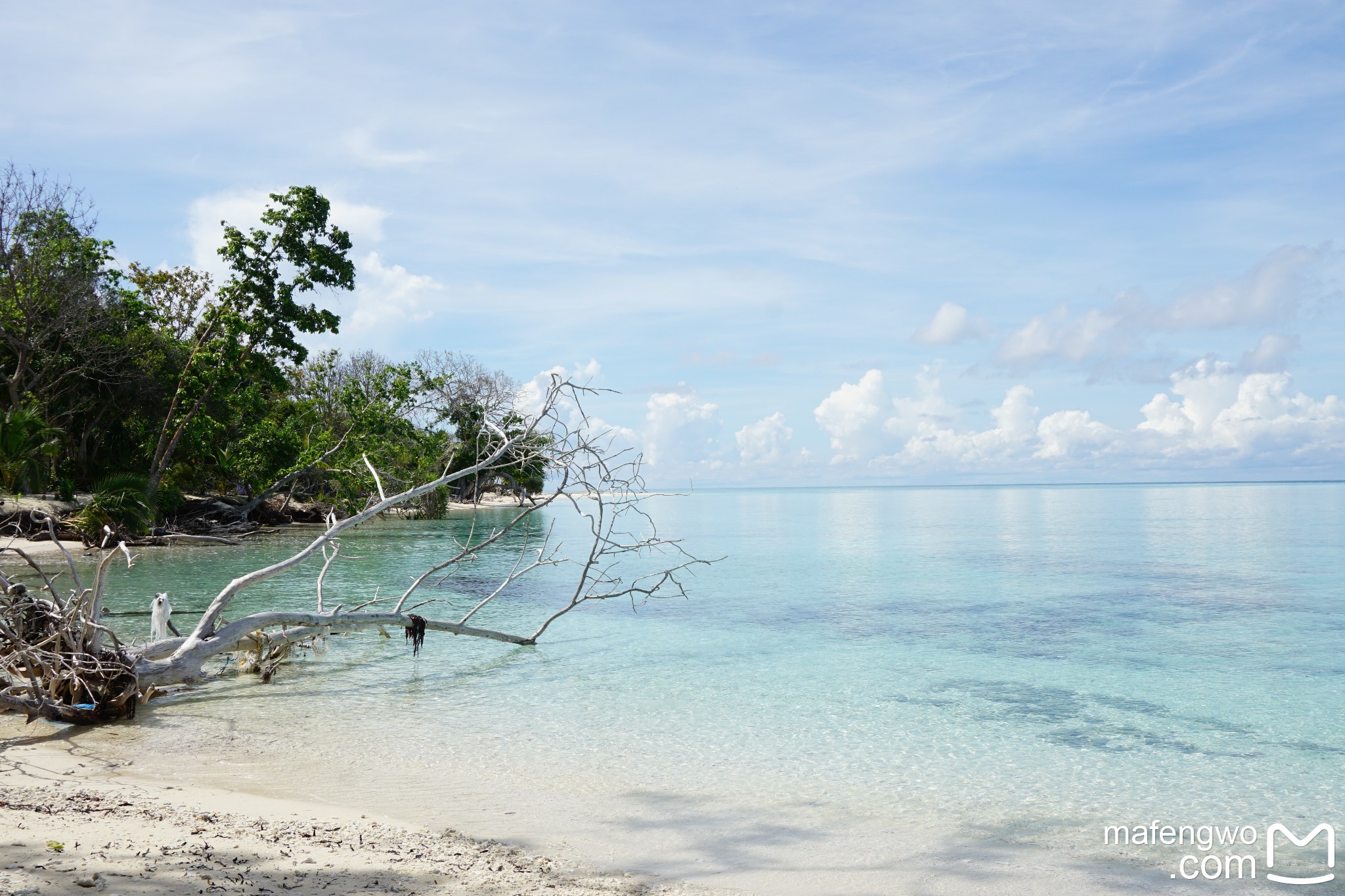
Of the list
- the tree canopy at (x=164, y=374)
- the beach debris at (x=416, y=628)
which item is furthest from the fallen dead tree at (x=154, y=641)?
the tree canopy at (x=164, y=374)

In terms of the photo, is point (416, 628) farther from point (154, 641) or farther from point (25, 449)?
point (25, 449)

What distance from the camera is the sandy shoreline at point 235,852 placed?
3979 millimetres

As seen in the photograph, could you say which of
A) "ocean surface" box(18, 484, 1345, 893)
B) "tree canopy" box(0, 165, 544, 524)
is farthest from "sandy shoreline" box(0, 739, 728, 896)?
"tree canopy" box(0, 165, 544, 524)

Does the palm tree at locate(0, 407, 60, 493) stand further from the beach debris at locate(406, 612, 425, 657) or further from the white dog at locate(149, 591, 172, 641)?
the beach debris at locate(406, 612, 425, 657)

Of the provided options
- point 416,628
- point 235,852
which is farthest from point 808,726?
point 235,852

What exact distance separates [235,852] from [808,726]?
17.1 feet

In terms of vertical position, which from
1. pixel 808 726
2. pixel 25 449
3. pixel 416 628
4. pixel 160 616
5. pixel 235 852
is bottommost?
pixel 808 726

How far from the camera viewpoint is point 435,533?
34.2m

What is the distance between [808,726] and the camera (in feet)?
27.4

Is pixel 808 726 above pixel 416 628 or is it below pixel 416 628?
below

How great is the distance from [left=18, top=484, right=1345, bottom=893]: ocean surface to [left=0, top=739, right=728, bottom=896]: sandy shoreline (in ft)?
1.51

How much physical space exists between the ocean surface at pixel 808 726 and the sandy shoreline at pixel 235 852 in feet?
1.51

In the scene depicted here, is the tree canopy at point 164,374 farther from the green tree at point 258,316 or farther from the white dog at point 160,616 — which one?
the white dog at point 160,616

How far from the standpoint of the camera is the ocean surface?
5.64 metres
